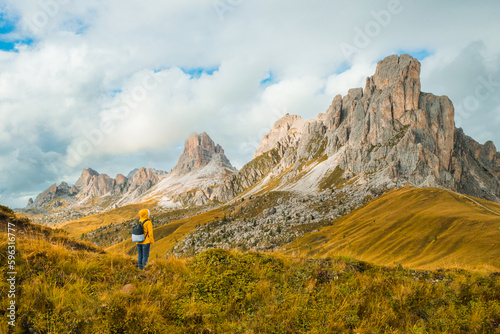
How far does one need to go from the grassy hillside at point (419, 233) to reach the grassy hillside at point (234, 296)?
19.4 m

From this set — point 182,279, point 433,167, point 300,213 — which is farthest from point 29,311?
point 433,167

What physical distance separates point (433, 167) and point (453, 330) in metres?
182

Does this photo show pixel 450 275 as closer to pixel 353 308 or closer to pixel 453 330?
Result: pixel 453 330

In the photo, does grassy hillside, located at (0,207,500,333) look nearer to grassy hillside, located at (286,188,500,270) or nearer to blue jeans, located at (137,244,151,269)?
blue jeans, located at (137,244,151,269)

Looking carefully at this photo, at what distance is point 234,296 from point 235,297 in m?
0.12

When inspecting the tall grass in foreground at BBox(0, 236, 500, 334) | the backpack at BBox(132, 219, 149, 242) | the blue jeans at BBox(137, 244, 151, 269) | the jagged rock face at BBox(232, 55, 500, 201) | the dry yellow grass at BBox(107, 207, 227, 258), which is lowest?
the dry yellow grass at BBox(107, 207, 227, 258)

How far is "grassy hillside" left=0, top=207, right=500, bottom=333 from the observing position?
6574 mm

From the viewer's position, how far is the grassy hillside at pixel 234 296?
6.57 m

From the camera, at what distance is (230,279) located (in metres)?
8.73

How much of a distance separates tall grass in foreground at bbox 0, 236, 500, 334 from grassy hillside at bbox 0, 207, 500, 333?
1.2 inches

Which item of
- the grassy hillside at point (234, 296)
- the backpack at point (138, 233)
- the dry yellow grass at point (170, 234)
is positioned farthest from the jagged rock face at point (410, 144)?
the backpack at point (138, 233)

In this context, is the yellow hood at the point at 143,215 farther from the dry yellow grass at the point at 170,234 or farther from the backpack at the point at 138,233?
the dry yellow grass at the point at 170,234

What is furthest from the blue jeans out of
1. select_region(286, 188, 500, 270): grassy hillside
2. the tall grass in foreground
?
select_region(286, 188, 500, 270): grassy hillside

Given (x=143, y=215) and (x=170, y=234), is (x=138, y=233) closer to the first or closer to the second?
(x=143, y=215)
